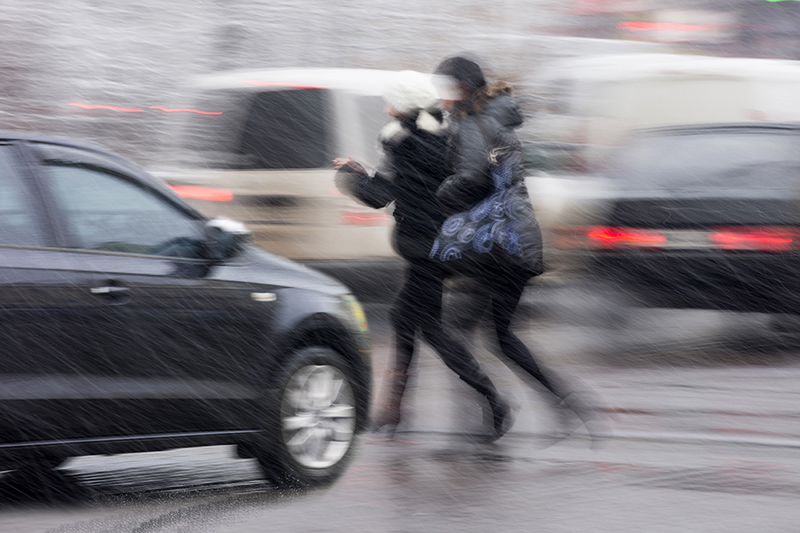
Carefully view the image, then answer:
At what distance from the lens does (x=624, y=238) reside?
936 centimetres

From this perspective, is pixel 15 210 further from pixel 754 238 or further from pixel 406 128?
pixel 754 238

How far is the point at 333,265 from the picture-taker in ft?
34.5

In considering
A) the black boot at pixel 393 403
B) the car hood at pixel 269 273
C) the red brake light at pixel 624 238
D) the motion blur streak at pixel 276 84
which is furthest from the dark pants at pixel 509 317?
the motion blur streak at pixel 276 84

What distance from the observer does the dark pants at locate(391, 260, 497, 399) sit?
6.53 metres

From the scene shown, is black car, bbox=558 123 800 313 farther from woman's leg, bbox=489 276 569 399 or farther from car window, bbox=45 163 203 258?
car window, bbox=45 163 203 258

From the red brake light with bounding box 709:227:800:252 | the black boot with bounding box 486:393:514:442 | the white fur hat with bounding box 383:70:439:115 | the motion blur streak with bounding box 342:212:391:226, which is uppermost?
the white fur hat with bounding box 383:70:439:115

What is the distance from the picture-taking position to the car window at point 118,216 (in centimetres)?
510

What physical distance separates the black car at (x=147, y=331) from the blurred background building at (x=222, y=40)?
57.3ft

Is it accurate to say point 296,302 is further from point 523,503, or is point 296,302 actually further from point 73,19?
point 73,19

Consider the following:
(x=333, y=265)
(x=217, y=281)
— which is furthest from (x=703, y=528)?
(x=333, y=265)

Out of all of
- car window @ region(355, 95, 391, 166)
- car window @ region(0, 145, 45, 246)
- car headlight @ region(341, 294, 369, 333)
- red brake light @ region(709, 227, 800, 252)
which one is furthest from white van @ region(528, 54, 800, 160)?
car window @ region(0, 145, 45, 246)

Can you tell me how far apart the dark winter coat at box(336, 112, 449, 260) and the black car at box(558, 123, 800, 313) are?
3065 mm

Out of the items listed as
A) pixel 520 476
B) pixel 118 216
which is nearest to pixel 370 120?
pixel 520 476

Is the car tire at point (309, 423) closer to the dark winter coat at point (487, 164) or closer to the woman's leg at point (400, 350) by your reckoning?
the woman's leg at point (400, 350)
